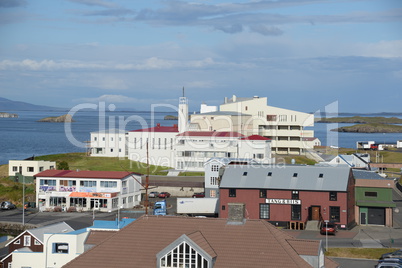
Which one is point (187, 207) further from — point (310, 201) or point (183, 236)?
point (183, 236)

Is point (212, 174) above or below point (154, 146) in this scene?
below

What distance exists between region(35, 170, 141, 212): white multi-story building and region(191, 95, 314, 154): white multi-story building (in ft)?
123

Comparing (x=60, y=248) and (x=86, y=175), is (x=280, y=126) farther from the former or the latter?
(x=60, y=248)

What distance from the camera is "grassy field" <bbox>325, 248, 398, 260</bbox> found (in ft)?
127

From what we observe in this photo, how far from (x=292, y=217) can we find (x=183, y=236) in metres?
27.7

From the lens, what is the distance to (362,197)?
5097cm

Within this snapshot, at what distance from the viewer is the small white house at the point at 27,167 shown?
72.0m

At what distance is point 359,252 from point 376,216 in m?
11.5

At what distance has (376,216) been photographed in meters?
50.1

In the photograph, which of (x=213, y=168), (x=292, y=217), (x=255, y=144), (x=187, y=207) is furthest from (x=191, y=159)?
(x=292, y=217)

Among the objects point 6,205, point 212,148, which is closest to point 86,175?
point 6,205

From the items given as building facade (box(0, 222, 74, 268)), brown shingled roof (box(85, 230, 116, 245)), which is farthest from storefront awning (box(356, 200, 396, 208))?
brown shingled roof (box(85, 230, 116, 245))

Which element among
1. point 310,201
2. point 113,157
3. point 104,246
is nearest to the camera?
point 104,246

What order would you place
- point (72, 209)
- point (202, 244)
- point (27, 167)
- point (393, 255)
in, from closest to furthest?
point (202, 244), point (393, 255), point (72, 209), point (27, 167)
